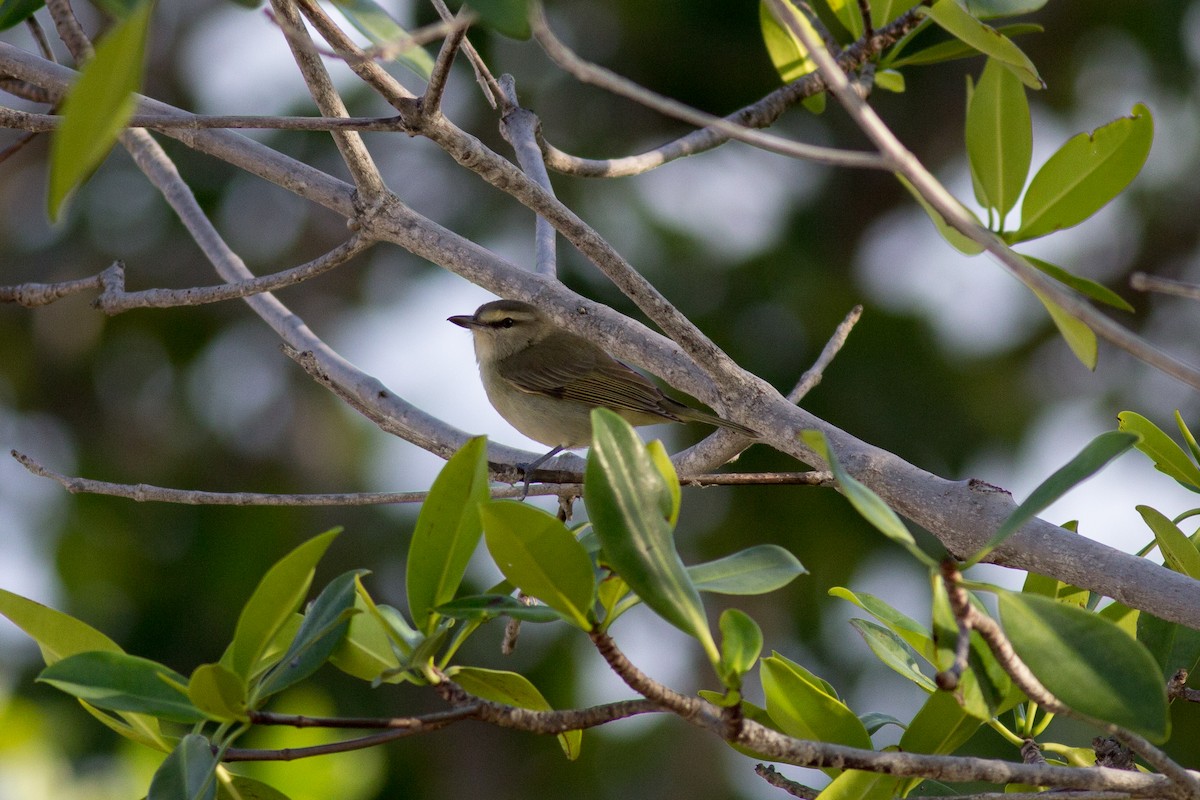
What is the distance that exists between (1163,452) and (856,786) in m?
0.93

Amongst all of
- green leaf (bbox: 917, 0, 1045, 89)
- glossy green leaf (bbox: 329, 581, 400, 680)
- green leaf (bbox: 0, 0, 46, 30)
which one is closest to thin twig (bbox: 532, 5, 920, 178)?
green leaf (bbox: 917, 0, 1045, 89)

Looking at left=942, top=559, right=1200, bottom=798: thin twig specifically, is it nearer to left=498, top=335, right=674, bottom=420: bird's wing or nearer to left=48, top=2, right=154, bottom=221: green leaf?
left=48, top=2, right=154, bottom=221: green leaf

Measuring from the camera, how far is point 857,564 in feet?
23.9

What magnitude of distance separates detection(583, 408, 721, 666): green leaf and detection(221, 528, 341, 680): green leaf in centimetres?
39

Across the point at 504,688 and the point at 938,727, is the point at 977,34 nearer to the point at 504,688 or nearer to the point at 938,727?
the point at 938,727

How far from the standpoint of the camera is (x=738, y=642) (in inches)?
56.6

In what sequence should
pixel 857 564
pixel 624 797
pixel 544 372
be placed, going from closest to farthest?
pixel 544 372 → pixel 857 564 → pixel 624 797

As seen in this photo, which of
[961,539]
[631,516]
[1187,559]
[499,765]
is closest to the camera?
[631,516]

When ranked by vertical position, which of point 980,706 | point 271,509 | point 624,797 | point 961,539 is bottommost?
point 624,797

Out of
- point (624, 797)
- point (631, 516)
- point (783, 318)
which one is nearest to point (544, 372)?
point (783, 318)

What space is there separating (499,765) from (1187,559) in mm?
7403

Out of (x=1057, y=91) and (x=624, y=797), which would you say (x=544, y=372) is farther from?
(x=1057, y=91)

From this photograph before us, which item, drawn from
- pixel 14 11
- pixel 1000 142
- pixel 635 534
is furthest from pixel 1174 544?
pixel 14 11

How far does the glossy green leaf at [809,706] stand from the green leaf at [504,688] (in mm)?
322
